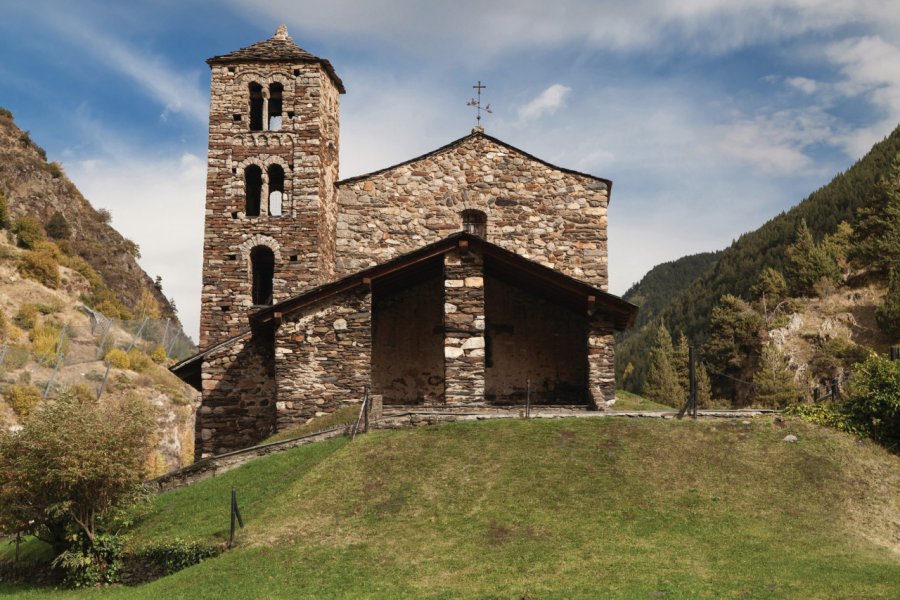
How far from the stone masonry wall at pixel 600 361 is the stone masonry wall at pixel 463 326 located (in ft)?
9.73

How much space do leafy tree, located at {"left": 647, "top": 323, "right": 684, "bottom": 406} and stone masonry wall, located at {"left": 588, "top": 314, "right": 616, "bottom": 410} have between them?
41220mm

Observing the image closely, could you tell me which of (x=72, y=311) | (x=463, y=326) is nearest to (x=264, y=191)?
(x=463, y=326)

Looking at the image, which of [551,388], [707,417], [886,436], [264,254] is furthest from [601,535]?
[264,254]

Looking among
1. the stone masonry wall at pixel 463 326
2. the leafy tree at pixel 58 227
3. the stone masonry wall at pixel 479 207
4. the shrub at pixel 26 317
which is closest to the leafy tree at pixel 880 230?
the stone masonry wall at pixel 479 207

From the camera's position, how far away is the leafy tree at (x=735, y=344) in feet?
229

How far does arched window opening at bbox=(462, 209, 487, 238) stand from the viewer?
28688 mm

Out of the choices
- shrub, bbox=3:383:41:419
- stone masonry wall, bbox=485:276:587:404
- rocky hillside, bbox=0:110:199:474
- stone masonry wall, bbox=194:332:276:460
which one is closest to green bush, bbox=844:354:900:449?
stone masonry wall, bbox=485:276:587:404

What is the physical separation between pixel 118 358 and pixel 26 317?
9.15 m

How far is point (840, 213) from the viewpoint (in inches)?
3659

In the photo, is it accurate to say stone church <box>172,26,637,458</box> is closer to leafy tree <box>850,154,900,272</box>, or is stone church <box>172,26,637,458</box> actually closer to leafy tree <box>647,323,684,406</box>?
leafy tree <box>647,323,684,406</box>

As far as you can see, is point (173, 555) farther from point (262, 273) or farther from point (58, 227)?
point (58, 227)

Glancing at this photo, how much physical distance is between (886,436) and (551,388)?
31.8ft

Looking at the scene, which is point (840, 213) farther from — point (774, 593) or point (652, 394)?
point (774, 593)

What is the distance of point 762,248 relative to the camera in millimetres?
98188
